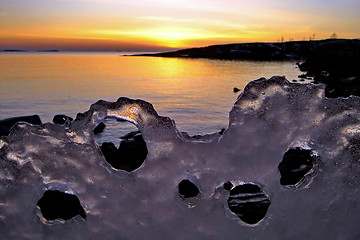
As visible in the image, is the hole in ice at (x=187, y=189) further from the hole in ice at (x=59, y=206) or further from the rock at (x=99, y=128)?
the rock at (x=99, y=128)

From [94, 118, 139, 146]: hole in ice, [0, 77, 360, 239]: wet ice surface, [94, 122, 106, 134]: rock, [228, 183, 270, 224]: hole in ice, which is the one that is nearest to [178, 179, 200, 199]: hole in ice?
[228, 183, 270, 224]: hole in ice

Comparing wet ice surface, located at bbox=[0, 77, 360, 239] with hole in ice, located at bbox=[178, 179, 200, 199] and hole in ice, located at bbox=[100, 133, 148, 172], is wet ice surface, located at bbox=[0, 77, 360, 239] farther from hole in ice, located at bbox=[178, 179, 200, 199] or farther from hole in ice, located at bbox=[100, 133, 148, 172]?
hole in ice, located at bbox=[100, 133, 148, 172]

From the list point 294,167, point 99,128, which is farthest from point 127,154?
point 99,128

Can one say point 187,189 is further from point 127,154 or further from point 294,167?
point 127,154

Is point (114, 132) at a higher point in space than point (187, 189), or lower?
lower

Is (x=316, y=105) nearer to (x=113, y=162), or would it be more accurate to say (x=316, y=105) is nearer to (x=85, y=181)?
(x=85, y=181)

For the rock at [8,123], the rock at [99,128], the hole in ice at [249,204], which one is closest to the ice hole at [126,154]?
the hole in ice at [249,204]
